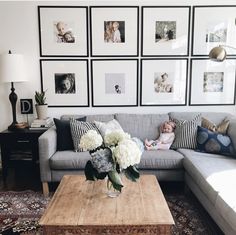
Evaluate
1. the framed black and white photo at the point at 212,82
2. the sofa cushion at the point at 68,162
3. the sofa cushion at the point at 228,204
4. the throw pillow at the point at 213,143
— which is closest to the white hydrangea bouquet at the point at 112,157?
the sofa cushion at the point at 228,204

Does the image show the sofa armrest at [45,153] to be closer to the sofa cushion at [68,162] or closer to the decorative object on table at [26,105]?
the sofa cushion at [68,162]

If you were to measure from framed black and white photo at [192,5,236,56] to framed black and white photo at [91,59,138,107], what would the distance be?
87 cm

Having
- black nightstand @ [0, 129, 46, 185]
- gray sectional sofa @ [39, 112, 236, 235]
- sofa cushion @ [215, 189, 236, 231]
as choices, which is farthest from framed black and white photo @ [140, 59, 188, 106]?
sofa cushion @ [215, 189, 236, 231]

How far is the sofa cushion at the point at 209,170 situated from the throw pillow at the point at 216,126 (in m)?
0.37

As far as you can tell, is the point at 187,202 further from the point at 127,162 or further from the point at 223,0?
the point at 223,0

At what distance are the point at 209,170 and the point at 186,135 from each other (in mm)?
820

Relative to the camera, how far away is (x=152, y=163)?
121 inches

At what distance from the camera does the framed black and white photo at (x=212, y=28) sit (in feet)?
12.2

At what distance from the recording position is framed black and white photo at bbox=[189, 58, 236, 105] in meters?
3.83

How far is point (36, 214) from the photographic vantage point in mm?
2701

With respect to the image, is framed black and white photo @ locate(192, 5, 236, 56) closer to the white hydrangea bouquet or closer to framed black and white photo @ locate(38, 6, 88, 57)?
framed black and white photo @ locate(38, 6, 88, 57)

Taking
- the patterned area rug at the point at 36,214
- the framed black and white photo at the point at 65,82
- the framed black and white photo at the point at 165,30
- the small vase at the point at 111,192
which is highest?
the framed black and white photo at the point at 165,30

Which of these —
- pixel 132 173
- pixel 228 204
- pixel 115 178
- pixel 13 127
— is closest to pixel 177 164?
pixel 228 204

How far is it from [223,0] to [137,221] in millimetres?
3131
